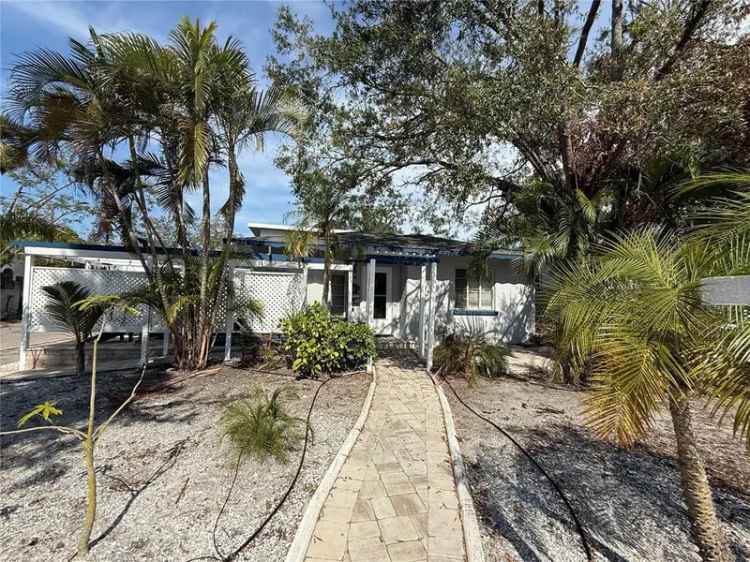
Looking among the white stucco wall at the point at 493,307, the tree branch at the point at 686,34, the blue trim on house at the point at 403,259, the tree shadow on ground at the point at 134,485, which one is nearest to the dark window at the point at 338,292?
the white stucco wall at the point at 493,307

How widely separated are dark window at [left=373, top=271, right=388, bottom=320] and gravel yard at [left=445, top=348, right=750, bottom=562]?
5.57 metres

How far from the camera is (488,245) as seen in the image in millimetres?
8375

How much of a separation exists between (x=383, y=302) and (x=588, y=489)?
7.85m

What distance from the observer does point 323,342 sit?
6891mm

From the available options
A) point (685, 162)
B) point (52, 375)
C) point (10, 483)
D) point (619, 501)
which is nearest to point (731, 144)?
point (685, 162)

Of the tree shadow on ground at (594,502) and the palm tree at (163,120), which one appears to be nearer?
the tree shadow on ground at (594,502)

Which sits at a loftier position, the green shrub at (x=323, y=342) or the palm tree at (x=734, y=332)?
the palm tree at (x=734, y=332)

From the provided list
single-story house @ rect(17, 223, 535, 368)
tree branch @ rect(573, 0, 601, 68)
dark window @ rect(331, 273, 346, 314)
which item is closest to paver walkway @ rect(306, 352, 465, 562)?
single-story house @ rect(17, 223, 535, 368)


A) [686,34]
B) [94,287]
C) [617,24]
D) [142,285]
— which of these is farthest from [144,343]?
[617,24]

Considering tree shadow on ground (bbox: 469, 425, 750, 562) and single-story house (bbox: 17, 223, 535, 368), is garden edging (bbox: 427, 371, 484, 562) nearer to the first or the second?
tree shadow on ground (bbox: 469, 425, 750, 562)

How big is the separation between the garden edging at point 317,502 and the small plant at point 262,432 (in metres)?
0.58

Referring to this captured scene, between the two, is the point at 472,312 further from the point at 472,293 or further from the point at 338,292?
the point at 338,292

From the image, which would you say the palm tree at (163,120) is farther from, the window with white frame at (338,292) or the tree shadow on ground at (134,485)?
the window with white frame at (338,292)

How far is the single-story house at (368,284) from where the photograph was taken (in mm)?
7500
